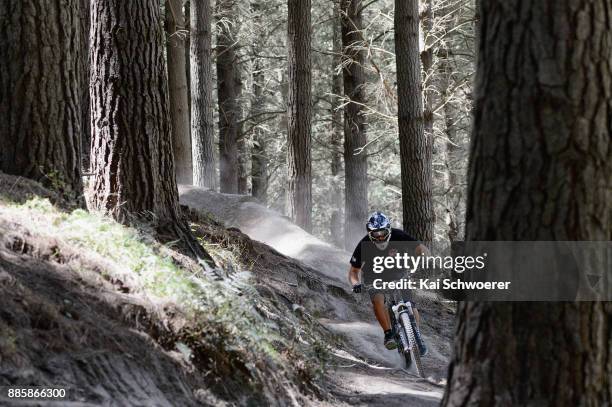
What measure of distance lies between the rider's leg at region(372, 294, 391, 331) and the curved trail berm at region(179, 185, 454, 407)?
0.57m

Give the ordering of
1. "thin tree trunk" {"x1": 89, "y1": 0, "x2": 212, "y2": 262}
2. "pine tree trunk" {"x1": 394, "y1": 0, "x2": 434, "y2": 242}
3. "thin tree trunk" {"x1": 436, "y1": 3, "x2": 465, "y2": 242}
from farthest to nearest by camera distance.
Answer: "thin tree trunk" {"x1": 436, "y1": 3, "x2": 465, "y2": 242}
"pine tree trunk" {"x1": 394, "y1": 0, "x2": 434, "y2": 242}
"thin tree trunk" {"x1": 89, "y1": 0, "x2": 212, "y2": 262}

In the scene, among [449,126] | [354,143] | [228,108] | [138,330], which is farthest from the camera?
[228,108]

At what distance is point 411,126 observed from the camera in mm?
15820

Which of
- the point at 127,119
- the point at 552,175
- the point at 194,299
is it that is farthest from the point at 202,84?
the point at 552,175

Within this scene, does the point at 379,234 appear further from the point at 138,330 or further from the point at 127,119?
the point at 138,330

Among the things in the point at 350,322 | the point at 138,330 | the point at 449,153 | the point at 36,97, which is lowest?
the point at 350,322

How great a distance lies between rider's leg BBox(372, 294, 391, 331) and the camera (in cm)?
995

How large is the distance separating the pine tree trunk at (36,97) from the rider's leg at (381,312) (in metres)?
3.98

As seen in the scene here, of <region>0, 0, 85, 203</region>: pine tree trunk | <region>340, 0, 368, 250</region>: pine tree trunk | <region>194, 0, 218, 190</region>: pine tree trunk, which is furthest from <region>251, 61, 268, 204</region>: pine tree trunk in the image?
<region>0, 0, 85, 203</region>: pine tree trunk

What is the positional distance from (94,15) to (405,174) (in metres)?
8.47

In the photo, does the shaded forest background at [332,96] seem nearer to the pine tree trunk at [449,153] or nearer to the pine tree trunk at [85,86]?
the pine tree trunk at [449,153]

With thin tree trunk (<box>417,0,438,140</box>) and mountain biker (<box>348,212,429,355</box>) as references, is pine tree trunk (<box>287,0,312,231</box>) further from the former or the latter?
mountain biker (<box>348,212,429,355</box>)

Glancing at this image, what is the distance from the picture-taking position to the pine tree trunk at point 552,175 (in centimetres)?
395

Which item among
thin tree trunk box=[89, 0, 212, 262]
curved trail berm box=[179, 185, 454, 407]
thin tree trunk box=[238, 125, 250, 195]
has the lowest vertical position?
curved trail berm box=[179, 185, 454, 407]
